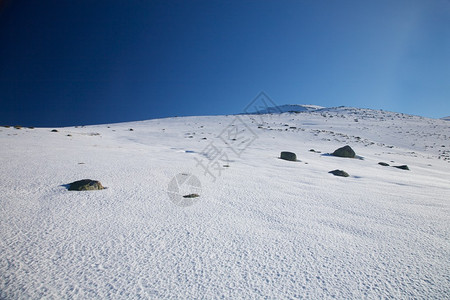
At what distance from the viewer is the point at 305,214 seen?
6.26ft

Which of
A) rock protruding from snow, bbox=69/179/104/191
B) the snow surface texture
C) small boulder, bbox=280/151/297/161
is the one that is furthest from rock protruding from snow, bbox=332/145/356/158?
rock protruding from snow, bbox=69/179/104/191

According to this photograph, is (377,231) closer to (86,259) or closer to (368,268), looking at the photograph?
(368,268)

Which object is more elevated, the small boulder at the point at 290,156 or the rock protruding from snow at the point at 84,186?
the small boulder at the point at 290,156

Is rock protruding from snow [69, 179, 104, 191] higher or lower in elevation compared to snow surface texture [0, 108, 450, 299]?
higher

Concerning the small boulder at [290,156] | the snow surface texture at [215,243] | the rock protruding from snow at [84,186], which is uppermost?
the small boulder at [290,156]

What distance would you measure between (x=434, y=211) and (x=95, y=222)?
343 cm

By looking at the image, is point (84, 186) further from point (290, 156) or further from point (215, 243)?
point (290, 156)

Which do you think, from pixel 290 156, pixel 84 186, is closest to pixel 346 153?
pixel 290 156

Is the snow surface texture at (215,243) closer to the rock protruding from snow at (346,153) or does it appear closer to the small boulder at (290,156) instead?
the small boulder at (290,156)

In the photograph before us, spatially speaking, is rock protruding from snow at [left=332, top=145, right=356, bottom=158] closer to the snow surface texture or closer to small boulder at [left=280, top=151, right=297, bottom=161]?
small boulder at [left=280, top=151, right=297, bottom=161]

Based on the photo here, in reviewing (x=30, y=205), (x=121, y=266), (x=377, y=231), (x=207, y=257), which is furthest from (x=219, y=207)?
(x=30, y=205)

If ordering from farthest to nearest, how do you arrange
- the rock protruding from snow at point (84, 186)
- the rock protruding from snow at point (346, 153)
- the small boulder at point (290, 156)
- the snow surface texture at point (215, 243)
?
1. the rock protruding from snow at point (346, 153)
2. the small boulder at point (290, 156)
3. the rock protruding from snow at point (84, 186)
4. the snow surface texture at point (215, 243)


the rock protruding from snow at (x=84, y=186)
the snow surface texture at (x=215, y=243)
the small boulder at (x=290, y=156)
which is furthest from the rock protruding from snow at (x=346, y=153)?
the rock protruding from snow at (x=84, y=186)

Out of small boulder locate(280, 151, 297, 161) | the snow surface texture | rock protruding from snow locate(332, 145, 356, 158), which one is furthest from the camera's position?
rock protruding from snow locate(332, 145, 356, 158)
